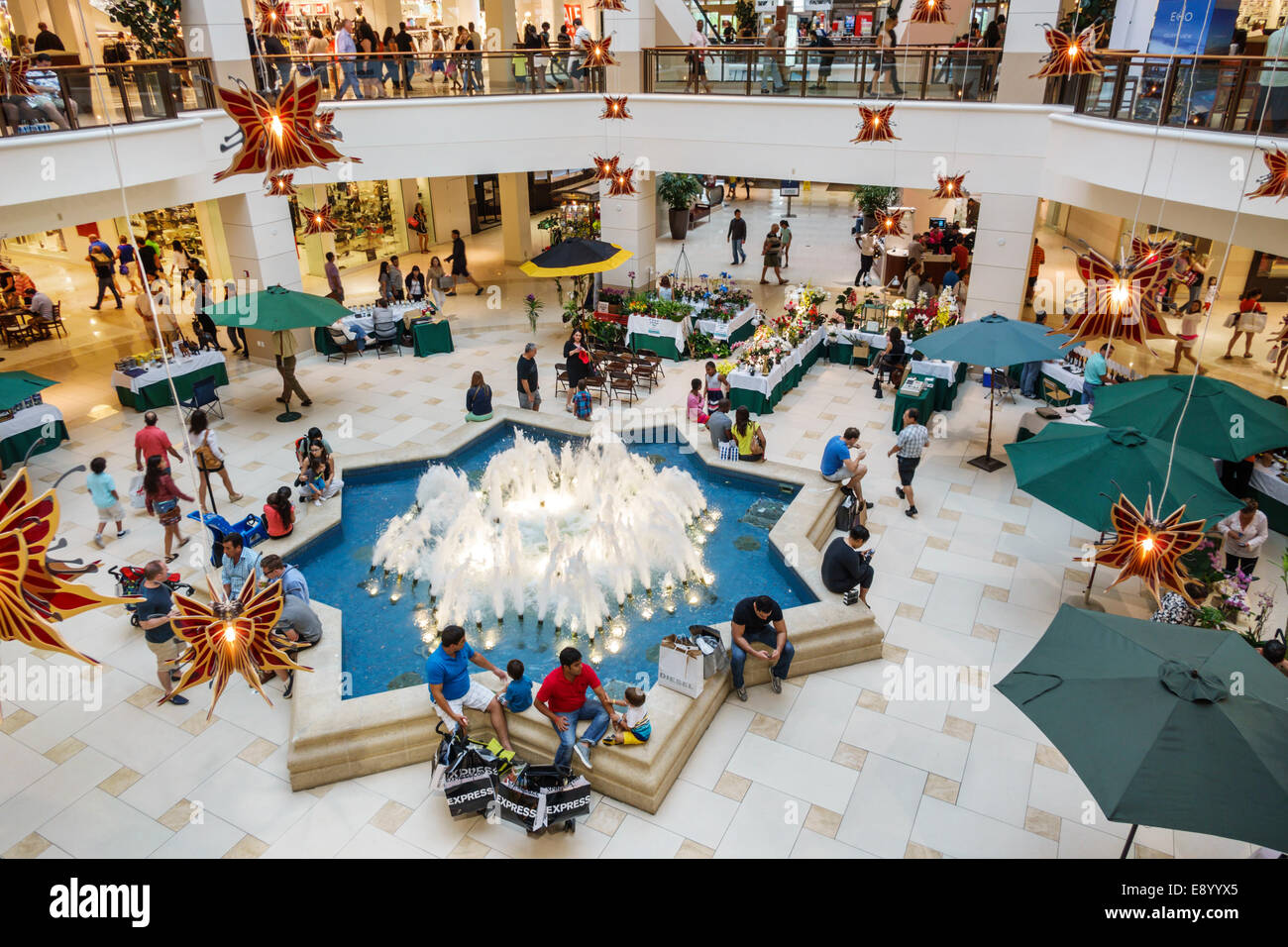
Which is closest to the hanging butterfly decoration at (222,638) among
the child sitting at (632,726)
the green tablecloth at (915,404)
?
the child sitting at (632,726)

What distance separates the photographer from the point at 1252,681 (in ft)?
18.3

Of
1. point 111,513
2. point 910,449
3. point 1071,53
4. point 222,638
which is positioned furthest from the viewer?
point 1071,53

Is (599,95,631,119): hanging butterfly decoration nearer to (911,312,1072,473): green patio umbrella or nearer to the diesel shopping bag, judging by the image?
(911,312,1072,473): green patio umbrella

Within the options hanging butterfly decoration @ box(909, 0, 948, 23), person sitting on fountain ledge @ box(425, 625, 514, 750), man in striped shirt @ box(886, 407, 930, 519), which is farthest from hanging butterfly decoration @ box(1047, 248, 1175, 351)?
hanging butterfly decoration @ box(909, 0, 948, 23)

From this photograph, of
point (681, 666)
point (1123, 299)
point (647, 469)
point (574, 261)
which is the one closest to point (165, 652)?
point (681, 666)

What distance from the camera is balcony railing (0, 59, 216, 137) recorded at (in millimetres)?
11508

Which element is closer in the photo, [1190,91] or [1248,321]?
[1190,91]

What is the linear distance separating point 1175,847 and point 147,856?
8.11 meters

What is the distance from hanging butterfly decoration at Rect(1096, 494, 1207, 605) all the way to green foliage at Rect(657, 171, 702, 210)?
20.5 m

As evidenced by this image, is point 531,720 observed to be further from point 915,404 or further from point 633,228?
point 633,228

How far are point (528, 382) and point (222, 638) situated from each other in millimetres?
8680

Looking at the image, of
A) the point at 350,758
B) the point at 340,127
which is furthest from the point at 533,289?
the point at 350,758

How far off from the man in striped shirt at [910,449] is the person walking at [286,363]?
9817mm

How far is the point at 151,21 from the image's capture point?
14.1 meters
